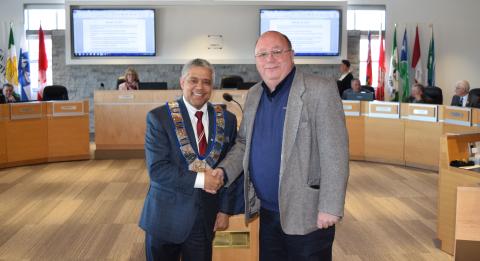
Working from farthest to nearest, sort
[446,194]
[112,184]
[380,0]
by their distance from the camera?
[380,0] → [112,184] → [446,194]

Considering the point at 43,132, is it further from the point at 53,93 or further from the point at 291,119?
the point at 291,119

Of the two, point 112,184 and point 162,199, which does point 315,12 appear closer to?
point 112,184

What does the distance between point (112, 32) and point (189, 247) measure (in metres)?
9.99

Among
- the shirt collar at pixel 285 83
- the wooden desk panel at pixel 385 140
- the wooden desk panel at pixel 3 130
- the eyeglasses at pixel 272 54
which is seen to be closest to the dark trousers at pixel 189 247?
the shirt collar at pixel 285 83

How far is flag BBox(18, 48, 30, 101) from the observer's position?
41.0 ft

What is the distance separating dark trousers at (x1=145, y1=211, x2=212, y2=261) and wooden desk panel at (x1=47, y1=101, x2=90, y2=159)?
23.3 ft

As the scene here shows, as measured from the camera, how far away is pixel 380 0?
13.1 m

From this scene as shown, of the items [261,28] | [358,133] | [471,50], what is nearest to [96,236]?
[358,133]

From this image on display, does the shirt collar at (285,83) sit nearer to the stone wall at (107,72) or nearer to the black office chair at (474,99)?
the black office chair at (474,99)

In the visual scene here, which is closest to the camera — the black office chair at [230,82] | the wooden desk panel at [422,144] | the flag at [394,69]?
the wooden desk panel at [422,144]

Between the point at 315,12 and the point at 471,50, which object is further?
the point at 471,50

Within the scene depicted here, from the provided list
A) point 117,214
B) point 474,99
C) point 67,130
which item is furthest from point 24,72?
point 474,99

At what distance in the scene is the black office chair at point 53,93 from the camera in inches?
414

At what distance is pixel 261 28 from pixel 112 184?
19.3ft
